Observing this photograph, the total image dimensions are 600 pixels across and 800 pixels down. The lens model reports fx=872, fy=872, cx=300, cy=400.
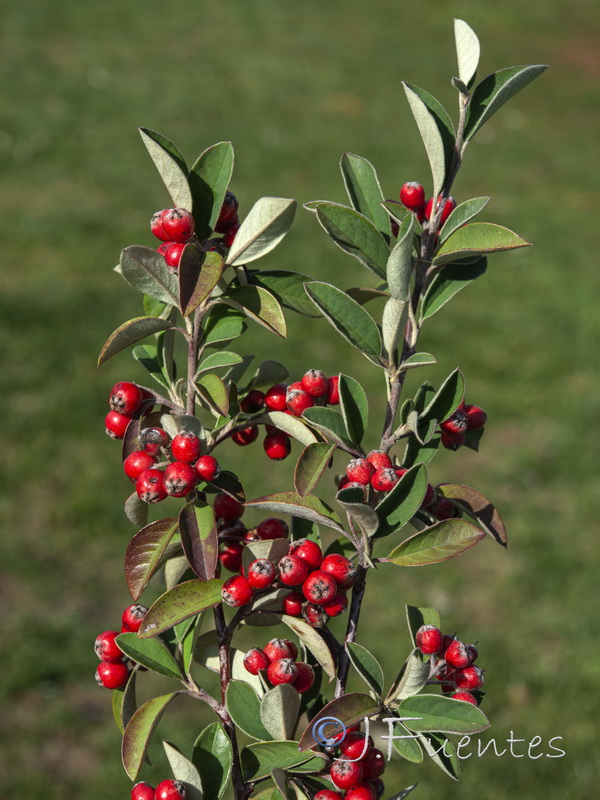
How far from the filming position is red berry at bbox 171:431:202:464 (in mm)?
1271

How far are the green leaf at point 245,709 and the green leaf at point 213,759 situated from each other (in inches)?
2.3

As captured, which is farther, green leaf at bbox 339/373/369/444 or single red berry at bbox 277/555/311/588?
green leaf at bbox 339/373/369/444

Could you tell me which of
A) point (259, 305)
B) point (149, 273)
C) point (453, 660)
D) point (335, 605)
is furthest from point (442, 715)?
point (149, 273)

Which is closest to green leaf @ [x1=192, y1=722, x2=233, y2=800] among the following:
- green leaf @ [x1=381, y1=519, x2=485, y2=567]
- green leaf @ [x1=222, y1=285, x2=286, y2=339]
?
green leaf @ [x1=381, y1=519, x2=485, y2=567]

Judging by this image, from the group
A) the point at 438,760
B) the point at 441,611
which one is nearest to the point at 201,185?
the point at 438,760

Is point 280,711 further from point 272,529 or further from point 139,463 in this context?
point 139,463

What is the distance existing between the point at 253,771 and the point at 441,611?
3.44m

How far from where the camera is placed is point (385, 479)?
132 centimetres

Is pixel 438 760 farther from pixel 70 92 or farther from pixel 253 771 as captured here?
pixel 70 92

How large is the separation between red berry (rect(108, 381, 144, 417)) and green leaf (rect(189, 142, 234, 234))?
0.26 m

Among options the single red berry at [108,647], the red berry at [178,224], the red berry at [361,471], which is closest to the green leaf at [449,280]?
the red berry at [361,471]

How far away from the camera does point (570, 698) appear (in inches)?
168

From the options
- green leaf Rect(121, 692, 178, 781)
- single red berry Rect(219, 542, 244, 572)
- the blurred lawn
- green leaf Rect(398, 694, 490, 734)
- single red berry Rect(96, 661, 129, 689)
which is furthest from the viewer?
the blurred lawn

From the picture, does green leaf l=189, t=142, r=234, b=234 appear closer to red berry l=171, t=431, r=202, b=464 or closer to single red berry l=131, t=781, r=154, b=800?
red berry l=171, t=431, r=202, b=464
